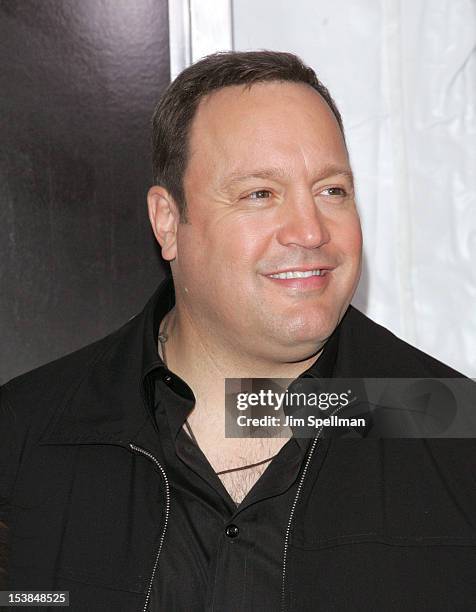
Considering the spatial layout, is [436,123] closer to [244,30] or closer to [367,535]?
[244,30]

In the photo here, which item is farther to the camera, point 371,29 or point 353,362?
point 371,29

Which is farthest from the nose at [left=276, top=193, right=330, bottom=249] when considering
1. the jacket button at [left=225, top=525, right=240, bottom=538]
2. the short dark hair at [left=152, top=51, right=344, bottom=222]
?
the jacket button at [left=225, top=525, right=240, bottom=538]

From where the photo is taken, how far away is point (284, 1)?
184cm

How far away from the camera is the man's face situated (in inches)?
58.6

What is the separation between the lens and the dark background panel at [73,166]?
6.11 feet

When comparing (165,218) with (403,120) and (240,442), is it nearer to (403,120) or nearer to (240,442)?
(240,442)

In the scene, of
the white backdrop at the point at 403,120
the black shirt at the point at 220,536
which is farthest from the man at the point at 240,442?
the white backdrop at the point at 403,120

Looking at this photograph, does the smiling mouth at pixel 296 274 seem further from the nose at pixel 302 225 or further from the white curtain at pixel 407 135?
the white curtain at pixel 407 135

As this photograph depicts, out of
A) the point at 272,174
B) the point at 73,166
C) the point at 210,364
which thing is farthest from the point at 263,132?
the point at 73,166

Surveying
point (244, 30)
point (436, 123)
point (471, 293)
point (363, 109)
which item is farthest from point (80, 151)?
point (471, 293)

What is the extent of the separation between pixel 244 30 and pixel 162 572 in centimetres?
99

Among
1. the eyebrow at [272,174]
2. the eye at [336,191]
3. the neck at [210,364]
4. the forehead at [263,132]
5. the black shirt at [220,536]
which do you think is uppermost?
the forehead at [263,132]

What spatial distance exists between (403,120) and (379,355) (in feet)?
1.67

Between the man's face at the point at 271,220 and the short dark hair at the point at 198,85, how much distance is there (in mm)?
24
